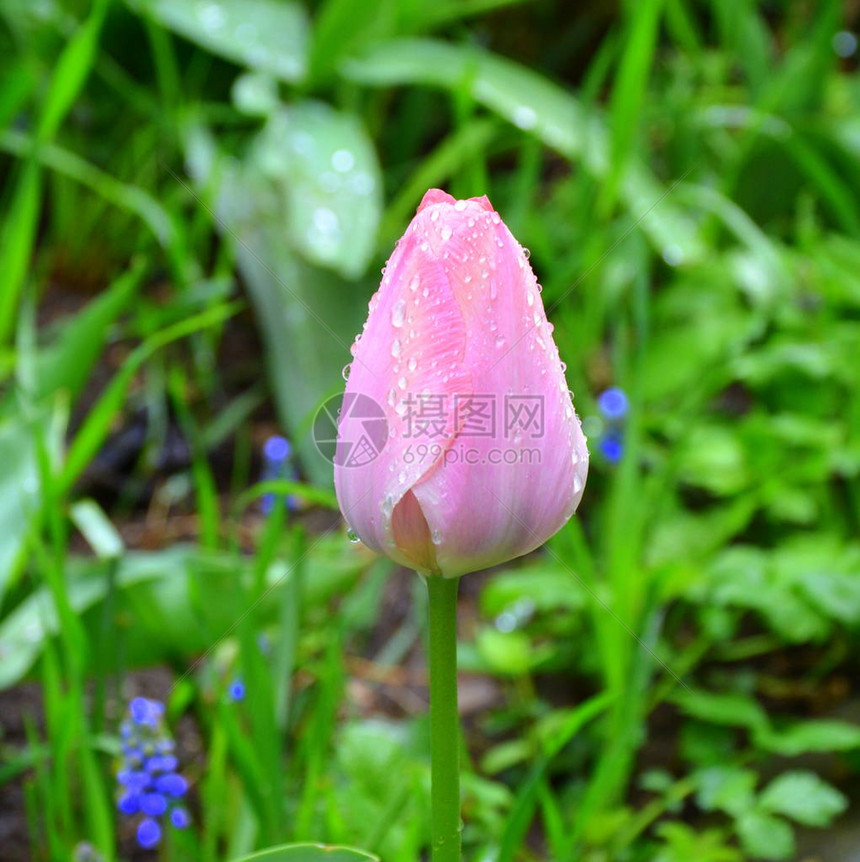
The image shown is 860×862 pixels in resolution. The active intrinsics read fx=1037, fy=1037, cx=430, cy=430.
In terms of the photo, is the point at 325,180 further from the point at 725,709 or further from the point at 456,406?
the point at 456,406

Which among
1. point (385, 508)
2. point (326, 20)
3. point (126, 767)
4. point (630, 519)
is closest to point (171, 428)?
point (326, 20)

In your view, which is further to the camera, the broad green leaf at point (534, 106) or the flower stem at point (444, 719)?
the broad green leaf at point (534, 106)

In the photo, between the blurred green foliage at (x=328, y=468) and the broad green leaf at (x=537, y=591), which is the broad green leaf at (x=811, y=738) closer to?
the blurred green foliage at (x=328, y=468)

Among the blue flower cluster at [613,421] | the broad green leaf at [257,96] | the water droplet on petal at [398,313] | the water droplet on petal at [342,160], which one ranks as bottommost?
the water droplet on petal at [398,313]

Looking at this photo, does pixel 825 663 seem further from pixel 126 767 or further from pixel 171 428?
pixel 171 428

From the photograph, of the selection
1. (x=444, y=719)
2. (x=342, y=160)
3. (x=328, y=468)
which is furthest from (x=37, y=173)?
(x=444, y=719)

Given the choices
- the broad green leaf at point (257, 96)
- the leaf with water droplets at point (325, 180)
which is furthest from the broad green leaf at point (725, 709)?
the broad green leaf at point (257, 96)
